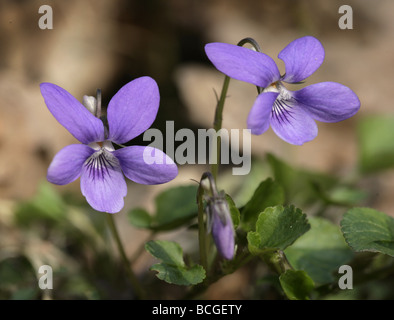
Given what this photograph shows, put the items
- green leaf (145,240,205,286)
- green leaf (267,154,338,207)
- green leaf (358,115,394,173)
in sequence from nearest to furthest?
green leaf (145,240,205,286) < green leaf (267,154,338,207) < green leaf (358,115,394,173)

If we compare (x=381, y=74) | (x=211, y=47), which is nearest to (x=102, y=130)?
(x=211, y=47)

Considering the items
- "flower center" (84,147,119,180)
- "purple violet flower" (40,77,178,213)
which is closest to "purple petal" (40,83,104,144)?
"purple violet flower" (40,77,178,213)

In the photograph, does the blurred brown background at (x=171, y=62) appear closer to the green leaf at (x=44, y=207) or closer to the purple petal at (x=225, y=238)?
the green leaf at (x=44, y=207)

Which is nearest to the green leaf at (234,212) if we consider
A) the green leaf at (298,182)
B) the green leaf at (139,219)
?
the green leaf at (139,219)

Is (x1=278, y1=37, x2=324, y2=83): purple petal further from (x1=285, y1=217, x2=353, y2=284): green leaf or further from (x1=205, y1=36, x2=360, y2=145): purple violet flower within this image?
(x1=285, y1=217, x2=353, y2=284): green leaf

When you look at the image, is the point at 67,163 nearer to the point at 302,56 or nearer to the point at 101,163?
the point at 101,163

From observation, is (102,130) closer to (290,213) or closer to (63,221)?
(290,213)
